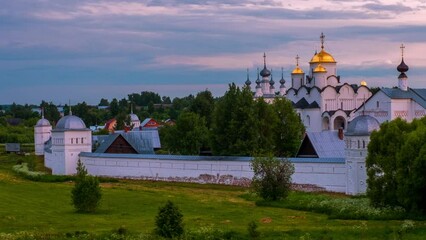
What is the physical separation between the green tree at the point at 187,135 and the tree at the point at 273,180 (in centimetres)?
1976

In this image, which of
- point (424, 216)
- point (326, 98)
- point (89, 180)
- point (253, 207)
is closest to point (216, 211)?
point (253, 207)

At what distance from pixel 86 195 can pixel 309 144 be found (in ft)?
51.3

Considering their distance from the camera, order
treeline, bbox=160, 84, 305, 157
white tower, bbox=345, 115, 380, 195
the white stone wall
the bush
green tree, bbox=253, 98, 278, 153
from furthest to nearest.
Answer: green tree, bbox=253, 98, 278, 153
treeline, bbox=160, 84, 305, 157
the white stone wall
white tower, bbox=345, 115, 380, 195
the bush

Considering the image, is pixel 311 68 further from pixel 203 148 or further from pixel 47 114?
pixel 47 114

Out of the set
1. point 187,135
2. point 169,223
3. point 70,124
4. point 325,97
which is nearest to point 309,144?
point 187,135

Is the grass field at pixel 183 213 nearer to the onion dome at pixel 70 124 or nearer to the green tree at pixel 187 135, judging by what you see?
the onion dome at pixel 70 124

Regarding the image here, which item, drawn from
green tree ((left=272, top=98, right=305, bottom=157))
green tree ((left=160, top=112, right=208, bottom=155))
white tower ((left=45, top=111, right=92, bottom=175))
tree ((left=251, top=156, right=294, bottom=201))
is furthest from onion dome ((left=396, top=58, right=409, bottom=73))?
tree ((left=251, top=156, right=294, bottom=201))

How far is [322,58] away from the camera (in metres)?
67.5

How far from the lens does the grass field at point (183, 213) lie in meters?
21.9

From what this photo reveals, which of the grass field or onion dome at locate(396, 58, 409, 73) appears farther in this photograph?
onion dome at locate(396, 58, 409, 73)

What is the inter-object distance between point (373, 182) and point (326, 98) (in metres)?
37.3

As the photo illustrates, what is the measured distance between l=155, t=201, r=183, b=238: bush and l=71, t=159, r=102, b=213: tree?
7055mm

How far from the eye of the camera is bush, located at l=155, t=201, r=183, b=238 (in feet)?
68.9

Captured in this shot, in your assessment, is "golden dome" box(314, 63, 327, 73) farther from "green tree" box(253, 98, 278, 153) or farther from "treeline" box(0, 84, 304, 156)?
"green tree" box(253, 98, 278, 153)
